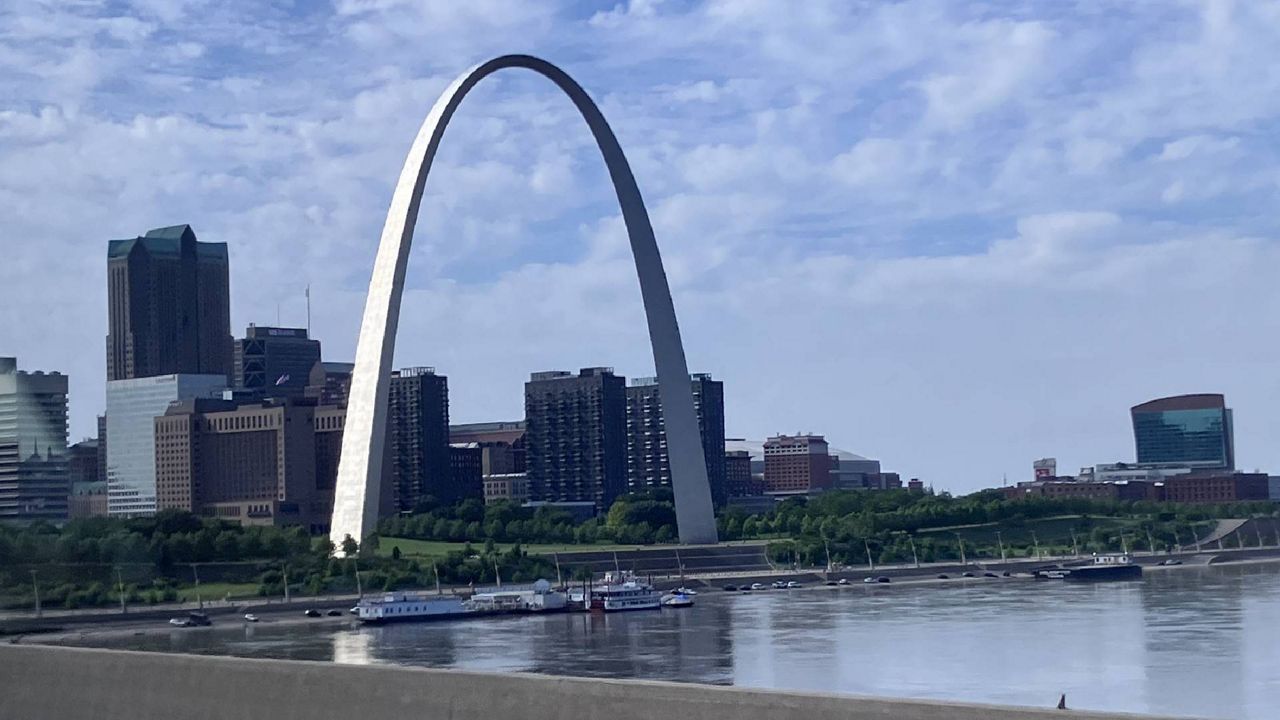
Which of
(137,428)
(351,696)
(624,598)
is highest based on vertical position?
(137,428)

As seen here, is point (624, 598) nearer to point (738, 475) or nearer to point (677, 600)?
point (677, 600)

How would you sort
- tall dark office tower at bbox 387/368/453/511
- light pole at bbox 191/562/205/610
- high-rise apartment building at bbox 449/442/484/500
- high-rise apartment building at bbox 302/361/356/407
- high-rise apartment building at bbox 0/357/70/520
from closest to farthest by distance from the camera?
light pole at bbox 191/562/205/610, high-rise apartment building at bbox 0/357/70/520, high-rise apartment building at bbox 302/361/356/407, tall dark office tower at bbox 387/368/453/511, high-rise apartment building at bbox 449/442/484/500

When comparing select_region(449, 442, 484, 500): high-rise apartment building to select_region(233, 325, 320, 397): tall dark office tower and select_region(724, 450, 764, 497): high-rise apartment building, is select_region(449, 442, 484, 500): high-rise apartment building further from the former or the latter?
select_region(724, 450, 764, 497): high-rise apartment building

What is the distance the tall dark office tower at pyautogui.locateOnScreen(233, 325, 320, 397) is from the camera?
152875mm

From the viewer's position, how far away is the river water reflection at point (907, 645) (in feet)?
90.1

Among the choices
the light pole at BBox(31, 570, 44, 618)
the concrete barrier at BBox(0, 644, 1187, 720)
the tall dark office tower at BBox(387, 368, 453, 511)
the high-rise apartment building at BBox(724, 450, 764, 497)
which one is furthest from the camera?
the high-rise apartment building at BBox(724, 450, 764, 497)

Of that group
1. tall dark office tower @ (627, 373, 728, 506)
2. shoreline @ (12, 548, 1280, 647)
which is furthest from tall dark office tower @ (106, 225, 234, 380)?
shoreline @ (12, 548, 1280, 647)

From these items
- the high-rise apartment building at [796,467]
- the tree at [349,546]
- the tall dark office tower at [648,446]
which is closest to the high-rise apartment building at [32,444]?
the tree at [349,546]

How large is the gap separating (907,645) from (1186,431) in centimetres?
14424

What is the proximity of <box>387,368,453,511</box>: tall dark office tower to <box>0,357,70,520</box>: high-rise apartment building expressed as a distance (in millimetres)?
43869

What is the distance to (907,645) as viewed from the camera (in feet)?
118

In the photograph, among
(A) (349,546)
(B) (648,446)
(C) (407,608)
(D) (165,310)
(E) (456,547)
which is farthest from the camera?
(D) (165,310)

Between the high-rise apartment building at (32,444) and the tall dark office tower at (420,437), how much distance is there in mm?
43869

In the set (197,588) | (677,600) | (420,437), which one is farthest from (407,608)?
(420,437)
